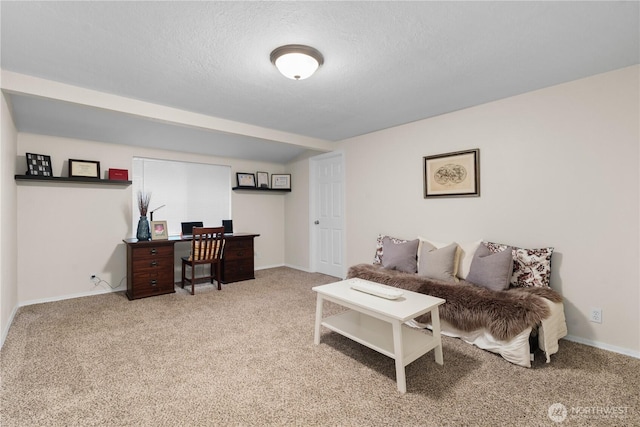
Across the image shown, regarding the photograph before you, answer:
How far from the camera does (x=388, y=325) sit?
2.31m

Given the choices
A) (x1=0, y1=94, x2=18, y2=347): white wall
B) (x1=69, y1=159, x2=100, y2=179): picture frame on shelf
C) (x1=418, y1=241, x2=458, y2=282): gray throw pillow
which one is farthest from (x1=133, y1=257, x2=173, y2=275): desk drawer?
(x1=418, y1=241, x2=458, y2=282): gray throw pillow

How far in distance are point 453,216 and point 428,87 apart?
4.65ft

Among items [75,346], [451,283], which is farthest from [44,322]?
[451,283]

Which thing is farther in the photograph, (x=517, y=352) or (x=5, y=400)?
(x=517, y=352)

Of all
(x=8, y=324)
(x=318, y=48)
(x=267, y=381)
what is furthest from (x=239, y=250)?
(x=318, y=48)

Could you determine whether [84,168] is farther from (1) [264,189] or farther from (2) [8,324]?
(1) [264,189]

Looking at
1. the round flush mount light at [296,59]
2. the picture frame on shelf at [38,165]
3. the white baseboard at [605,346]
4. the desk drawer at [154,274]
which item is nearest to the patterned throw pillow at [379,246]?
the white baseboard at [605,346]

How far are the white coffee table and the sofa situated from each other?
403 millimetres

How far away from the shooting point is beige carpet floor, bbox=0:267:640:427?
1.54 metres

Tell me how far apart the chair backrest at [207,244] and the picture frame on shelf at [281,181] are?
1721mm

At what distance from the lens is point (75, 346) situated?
232cm

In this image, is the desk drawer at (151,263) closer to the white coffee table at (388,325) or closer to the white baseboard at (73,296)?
the white baseboard at (73,296)

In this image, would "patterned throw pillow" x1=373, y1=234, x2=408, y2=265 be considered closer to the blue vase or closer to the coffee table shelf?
the coffee table shelf

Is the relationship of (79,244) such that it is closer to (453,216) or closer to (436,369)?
(436,369)
